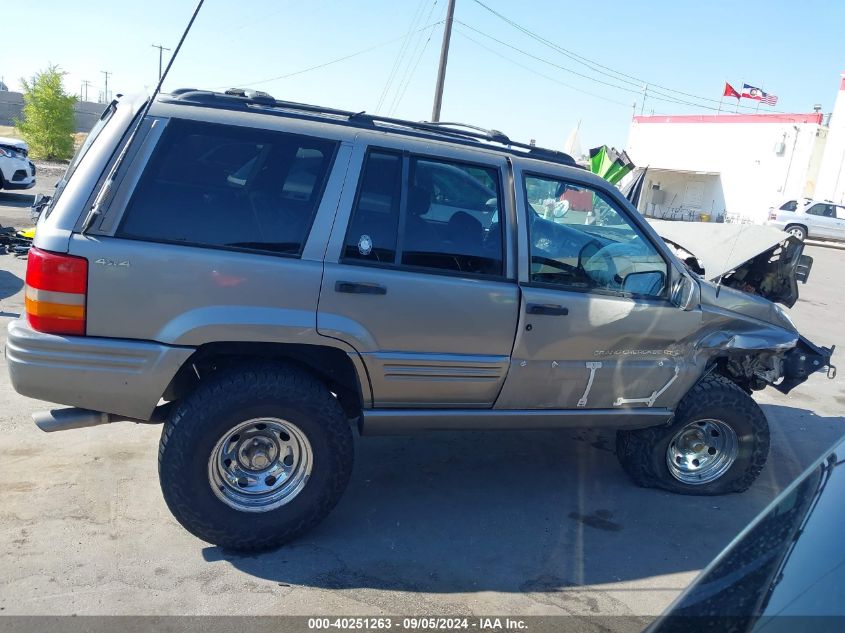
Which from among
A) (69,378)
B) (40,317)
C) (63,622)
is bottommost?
(63,622)

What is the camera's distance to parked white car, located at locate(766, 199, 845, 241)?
87.2 ft

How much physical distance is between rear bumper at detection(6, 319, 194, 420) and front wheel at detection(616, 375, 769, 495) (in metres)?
2.90

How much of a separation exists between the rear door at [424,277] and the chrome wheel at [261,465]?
50 centimetres

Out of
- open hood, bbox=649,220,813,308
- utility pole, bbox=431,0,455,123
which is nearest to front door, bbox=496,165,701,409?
open hood, bbox=649,220,813,308

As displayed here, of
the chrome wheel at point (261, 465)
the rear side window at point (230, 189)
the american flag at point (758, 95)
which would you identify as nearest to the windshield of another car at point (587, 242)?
the rear side window at point (230, 189)

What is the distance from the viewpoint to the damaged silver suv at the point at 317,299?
10.7ft

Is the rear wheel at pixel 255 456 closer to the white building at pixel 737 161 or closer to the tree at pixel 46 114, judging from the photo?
the tree at pixel 46 114

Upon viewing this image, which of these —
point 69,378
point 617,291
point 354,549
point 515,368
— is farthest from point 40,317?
point 617,291

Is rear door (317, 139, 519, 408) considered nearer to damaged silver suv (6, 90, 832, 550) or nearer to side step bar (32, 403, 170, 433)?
damaged silver suv (6, 90, 832, 550)

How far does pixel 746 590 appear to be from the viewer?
1.63m

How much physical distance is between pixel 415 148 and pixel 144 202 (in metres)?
1.38

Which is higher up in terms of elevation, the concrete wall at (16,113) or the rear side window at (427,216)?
the concrete wall at (16,113)

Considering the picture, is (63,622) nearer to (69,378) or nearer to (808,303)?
(69,378)

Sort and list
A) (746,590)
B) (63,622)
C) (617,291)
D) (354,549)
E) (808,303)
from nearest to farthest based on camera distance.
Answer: (746,590), (63,622), (354,549), (617,291), (808,303)
